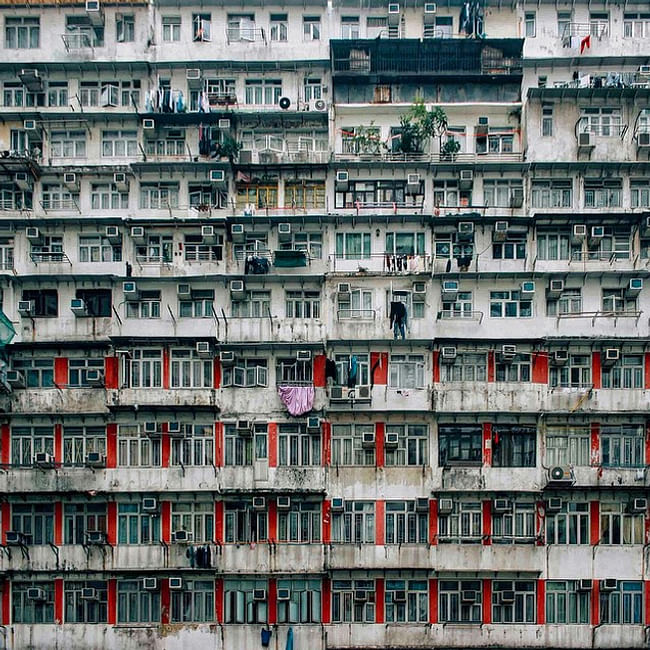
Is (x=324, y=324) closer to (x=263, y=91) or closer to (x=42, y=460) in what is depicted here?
(x=263, y=91)

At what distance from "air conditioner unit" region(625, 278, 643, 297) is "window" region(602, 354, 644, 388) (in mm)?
1611

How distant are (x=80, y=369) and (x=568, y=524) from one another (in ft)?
42.4

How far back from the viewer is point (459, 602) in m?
20.3

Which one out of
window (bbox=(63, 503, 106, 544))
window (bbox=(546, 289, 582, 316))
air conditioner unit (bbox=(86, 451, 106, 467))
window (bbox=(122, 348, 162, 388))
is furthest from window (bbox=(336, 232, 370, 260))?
window (bbox=(63, 503, 106, 544))

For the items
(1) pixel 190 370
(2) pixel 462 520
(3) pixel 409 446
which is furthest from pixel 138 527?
(2) pixel 462 520

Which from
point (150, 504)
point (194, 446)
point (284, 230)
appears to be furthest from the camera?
point (284, 230)

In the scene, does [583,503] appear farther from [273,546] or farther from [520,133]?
[520,133]

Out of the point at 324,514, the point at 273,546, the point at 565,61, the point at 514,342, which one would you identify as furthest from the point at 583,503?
the point at 565,61

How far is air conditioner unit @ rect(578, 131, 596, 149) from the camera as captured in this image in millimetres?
20906

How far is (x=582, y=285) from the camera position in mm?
21047

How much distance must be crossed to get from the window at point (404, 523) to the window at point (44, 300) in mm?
9946

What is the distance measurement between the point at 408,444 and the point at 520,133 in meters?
8.69

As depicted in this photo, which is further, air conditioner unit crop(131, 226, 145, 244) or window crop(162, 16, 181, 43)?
window crop(162, 16, 181, 43)

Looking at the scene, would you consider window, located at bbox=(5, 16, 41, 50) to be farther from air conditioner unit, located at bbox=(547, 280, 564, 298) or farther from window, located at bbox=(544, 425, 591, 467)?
window, located at bbox=(544, 425, 591, 467)
